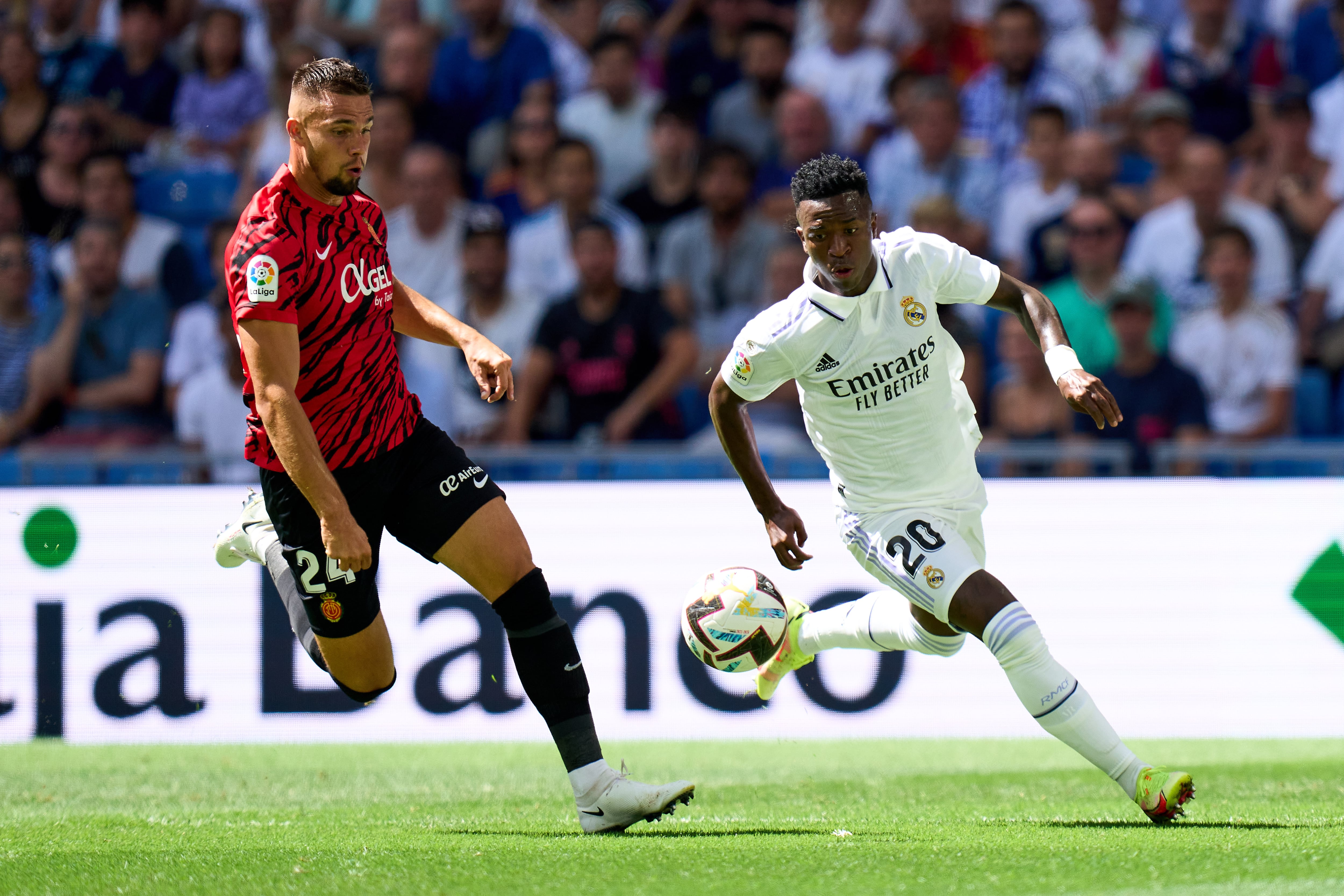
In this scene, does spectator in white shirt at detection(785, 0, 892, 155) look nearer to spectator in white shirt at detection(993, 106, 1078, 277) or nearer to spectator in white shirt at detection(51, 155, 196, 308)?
spectator in white shirt at detection(993, 106, 1078, 277)

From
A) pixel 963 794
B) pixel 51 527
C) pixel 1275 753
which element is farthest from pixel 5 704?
pixel 1275 753

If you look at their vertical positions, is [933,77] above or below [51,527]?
above

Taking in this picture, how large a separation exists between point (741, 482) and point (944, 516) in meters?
3.06

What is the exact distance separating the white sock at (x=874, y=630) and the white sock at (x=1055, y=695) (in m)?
0.93

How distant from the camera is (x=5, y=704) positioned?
8328mm

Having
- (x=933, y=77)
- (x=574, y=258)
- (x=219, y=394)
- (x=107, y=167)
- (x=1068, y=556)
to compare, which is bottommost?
(x=1068, y=556)

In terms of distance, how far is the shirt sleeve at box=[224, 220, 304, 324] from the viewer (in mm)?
4805

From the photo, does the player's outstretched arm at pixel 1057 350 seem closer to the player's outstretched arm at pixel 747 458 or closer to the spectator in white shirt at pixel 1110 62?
the player's outstretched arm at pixel 747 458

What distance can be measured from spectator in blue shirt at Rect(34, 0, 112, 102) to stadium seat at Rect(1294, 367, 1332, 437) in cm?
979

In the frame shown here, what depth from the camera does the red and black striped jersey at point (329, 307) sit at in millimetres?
4863

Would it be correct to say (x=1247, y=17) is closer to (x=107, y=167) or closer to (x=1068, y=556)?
(x=1068, y=556)

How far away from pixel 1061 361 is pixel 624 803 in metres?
2.10

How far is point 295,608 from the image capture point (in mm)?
5656

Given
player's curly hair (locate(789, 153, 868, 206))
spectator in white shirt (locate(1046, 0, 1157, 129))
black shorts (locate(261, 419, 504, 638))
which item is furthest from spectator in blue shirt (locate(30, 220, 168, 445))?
spectator in white shirt (locate(1046, 0, 1157, 129))
